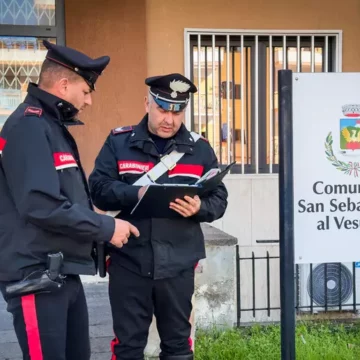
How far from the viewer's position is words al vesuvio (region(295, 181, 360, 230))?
2689mm

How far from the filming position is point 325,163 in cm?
269

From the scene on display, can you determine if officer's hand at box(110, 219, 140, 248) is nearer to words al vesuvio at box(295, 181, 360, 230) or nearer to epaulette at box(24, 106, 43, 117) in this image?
epaulette at box(24, 106, 43, 117)

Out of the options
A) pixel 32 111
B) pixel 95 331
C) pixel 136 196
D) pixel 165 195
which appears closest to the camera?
pixel 32 111

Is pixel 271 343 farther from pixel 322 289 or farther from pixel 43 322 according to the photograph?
pixel 43 322

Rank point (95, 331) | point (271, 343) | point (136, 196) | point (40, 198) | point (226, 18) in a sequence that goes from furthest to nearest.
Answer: point (226, 18) → point (95, 331) → point (271, 343) → point (136, 196) → point (40, 198)

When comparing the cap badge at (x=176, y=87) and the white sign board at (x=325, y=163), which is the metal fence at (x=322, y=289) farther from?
the cap badge at (x=176, y=87)

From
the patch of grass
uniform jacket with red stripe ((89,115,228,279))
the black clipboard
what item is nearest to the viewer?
the black clipboard

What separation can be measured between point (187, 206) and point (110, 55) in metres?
3.70

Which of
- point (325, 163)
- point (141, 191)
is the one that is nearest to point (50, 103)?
point (141, 191)

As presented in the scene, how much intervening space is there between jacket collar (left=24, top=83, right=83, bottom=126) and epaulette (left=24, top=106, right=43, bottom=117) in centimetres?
5

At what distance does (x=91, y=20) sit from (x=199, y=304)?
3.38 m

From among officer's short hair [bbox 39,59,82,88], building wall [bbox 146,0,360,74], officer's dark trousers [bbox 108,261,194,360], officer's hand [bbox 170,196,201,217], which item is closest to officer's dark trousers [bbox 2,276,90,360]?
officer's dark trousers [bbox 108,261,194,360]

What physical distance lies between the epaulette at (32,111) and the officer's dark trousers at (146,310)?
3.16 ft

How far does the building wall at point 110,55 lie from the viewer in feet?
19.1
